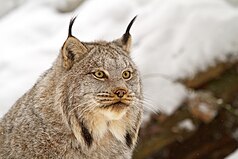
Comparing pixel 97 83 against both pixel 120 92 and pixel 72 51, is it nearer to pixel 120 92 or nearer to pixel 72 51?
pixel 120 92

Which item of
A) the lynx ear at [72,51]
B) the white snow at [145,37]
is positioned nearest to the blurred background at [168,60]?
the white snow at [145,37]

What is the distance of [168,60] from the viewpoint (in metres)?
8.27

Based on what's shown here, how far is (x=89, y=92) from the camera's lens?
4902 millimetres

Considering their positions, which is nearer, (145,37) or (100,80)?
(100,80)

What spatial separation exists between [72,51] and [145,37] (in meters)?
3.69

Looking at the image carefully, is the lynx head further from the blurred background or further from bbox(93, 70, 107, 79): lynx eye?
the blurred background

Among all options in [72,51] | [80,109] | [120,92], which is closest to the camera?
[120,92]

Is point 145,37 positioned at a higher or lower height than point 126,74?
higher

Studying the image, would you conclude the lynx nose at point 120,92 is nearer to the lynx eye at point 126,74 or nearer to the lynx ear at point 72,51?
the lynx eye at point 126,74

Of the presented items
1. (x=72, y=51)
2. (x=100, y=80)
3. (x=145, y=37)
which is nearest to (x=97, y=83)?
(x=100, y=80)

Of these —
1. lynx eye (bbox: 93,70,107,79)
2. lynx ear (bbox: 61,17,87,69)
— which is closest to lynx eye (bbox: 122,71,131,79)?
lynx eye (bbox: 93,70,107,79)

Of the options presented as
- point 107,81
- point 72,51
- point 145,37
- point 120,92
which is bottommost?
point 120,92

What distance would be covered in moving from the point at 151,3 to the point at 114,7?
53 cm

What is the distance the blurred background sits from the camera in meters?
7.84
